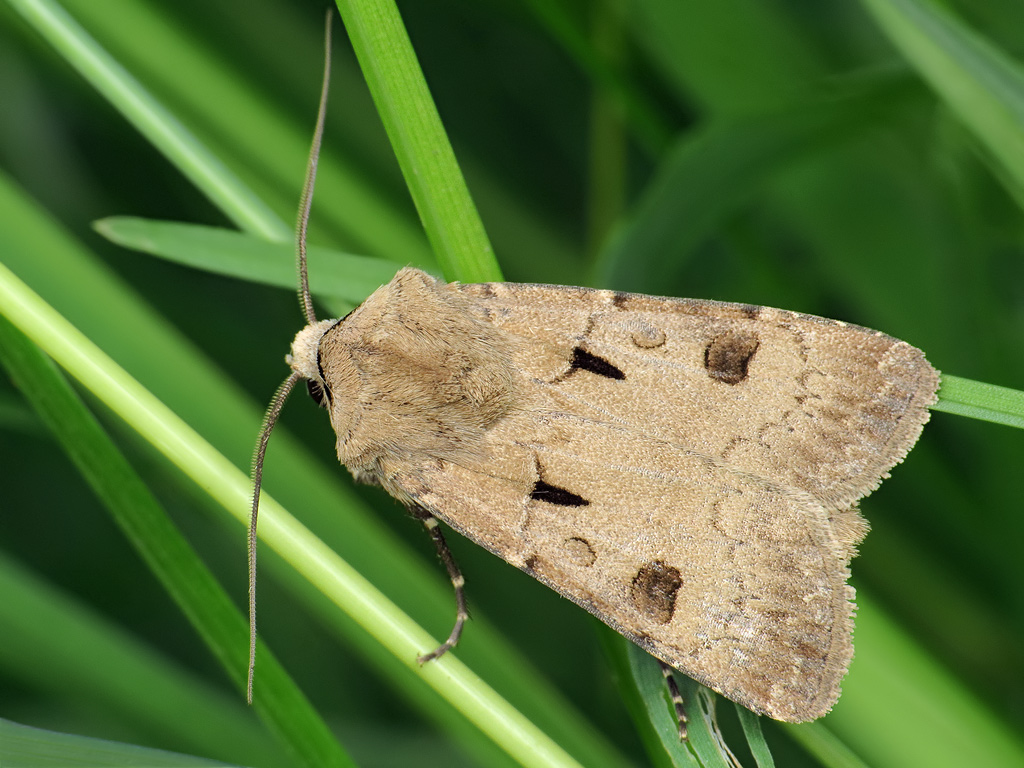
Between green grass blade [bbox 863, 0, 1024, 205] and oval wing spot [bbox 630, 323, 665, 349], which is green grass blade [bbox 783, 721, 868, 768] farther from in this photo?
green grass blade [bbox 863, 0, 1024, 205]

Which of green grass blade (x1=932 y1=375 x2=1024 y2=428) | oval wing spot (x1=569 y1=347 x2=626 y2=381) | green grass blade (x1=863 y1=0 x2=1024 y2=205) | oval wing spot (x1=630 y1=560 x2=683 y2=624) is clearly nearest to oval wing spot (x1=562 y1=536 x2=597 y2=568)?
oval wing spot (x1=630 y1=560 x2=683 y2=624)

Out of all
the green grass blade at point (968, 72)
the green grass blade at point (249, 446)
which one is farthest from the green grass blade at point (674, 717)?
the green grass blade at point (968, 72)

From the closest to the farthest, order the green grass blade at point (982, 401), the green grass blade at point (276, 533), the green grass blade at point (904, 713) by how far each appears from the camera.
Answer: the green grass blade at point (276, 533) → the green grass blade at point (982, 401) → the green grass blade at point (904, 713)

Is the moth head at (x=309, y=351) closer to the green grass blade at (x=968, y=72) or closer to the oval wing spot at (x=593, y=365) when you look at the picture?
the oval wing spot at (x=593, y=365)

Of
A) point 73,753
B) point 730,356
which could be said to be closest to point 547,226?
point 730,356

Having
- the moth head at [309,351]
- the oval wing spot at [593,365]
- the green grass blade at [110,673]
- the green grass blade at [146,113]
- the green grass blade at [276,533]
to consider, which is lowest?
the green grass blade at [110,673]

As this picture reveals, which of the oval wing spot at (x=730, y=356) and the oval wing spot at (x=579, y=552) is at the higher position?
the oval wing spot at (x=730, y=356)

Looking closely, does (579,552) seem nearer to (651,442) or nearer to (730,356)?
(651,442)
